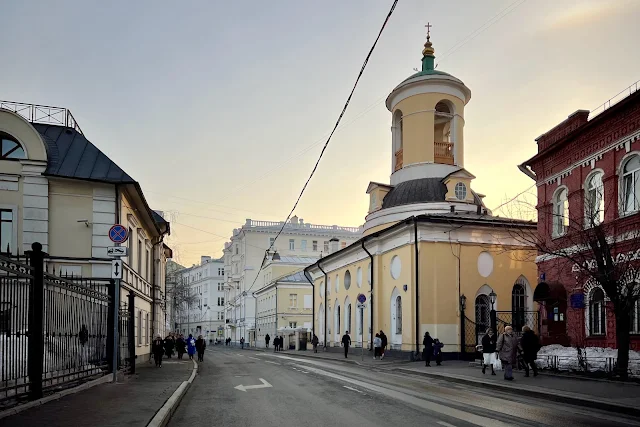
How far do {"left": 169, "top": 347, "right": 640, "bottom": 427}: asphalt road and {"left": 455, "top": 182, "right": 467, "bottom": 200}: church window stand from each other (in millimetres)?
19817

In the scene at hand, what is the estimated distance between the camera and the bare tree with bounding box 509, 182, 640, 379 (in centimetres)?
1595

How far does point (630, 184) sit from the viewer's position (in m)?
18.6

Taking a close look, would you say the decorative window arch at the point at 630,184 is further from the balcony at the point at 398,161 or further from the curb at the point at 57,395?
the balcony at the point at 398,161

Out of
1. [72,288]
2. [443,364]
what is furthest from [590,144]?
[72,288]

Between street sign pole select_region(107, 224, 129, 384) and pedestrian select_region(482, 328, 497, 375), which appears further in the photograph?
pedestrian select_region(482, 328, 497, 375)

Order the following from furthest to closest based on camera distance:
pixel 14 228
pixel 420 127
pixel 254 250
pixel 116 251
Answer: pixel 254 250
pixel 420 127
pixel 14 228
pixel 116 251

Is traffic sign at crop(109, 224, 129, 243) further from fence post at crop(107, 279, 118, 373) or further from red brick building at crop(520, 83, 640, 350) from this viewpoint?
red brick building at crop(520, 83, 640, 350)

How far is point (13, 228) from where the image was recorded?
70.7 ft

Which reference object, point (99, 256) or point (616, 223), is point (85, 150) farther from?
point (616, 223)

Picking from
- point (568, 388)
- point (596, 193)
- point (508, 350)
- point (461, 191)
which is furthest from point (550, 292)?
point (461, 191)

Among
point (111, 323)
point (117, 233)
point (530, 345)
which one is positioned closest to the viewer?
point (117, 233)

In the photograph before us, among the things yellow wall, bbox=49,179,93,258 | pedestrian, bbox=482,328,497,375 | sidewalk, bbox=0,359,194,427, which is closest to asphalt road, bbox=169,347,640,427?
Result: sidewalk, bbox=0,359,194,427

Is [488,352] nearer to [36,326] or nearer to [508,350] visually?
[508,350]

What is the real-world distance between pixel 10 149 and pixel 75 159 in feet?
7.16
